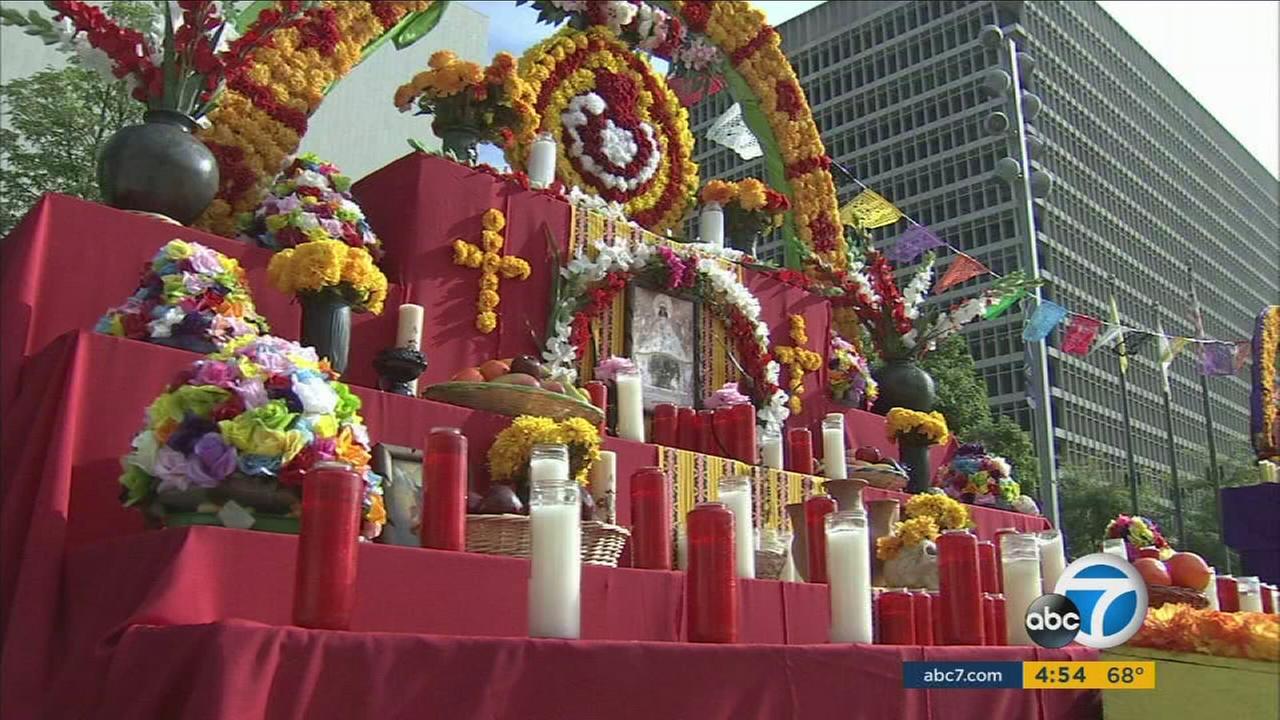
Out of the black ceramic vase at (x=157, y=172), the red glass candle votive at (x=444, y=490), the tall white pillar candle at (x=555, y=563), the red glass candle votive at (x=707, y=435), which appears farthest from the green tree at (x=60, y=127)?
the tall white pillar candle at (x=555, y=563)

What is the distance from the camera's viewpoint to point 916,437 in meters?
6.17

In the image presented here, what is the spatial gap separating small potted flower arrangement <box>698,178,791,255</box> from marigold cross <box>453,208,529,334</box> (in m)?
1.87

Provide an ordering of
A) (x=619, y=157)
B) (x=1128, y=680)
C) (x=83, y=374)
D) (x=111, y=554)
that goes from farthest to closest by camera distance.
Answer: (x=619, y=157) < (x=83, y=374) < (x=111, y=554) < (x=1128, y=680)

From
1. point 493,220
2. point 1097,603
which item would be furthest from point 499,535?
point 493,220

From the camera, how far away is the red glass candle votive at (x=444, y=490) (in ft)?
7.63

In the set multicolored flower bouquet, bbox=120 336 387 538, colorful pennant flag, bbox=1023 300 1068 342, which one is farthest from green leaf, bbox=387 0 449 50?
colorful pennant flag, bbox=1023 300 1068 342

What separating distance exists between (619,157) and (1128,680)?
16.0 ft

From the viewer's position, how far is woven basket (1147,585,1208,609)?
2.92 m

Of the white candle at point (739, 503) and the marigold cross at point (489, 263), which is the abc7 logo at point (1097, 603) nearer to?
the white candle at point (739, 503)

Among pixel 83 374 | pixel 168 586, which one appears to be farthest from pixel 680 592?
pixel 83 374

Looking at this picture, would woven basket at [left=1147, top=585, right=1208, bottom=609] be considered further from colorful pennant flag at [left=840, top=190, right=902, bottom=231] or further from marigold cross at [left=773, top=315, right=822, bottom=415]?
colorful pennant flag at [left=840, top=190, right=902, bottom=231]

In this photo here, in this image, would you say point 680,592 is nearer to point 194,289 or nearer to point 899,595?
point 899,595

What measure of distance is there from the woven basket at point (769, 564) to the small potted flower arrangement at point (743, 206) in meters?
3.11

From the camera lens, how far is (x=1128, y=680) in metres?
1.50
